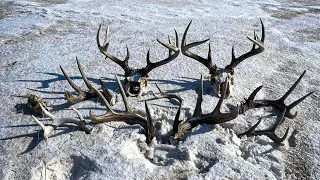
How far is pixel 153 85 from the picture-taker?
543 centimetres

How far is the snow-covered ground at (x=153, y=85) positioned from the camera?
369cm

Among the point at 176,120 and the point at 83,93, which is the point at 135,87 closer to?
the point at 83,93

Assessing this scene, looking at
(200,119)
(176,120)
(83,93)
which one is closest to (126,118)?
(176,120)

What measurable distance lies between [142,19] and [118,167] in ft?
19.6

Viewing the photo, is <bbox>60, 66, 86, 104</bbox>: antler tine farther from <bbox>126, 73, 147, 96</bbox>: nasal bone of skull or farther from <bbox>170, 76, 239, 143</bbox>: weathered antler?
<bbox>170, 76, 239, 143</bbox>: weathered antler

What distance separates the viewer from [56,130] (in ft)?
13.7

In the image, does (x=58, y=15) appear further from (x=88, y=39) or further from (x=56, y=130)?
(x=56, y=130)

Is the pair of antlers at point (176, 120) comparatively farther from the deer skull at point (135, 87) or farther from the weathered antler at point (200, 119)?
the deer skull at point (135, 87)

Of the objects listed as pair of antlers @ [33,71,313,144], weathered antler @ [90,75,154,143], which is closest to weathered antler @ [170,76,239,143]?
pair of antlers @ [33,71,313,144]

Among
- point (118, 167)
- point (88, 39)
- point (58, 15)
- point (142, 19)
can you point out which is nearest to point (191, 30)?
point (142, 19)

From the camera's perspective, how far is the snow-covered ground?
3689mm

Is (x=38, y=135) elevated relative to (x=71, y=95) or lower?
lower

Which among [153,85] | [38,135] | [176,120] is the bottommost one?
[38,135]

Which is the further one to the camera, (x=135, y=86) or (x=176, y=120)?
(x=135, y=86)
